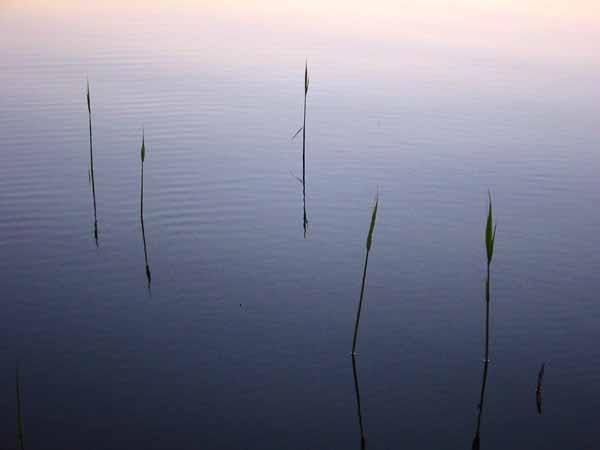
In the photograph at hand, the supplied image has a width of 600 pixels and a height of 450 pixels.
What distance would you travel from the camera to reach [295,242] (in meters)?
5.62

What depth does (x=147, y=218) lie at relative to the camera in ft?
19.1

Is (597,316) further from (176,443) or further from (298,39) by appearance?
(298,39)

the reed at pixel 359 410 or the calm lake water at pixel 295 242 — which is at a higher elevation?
the calm lake water at pixel 295 242

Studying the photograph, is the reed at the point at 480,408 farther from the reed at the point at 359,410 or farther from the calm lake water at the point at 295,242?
the reed at the point at 359,410

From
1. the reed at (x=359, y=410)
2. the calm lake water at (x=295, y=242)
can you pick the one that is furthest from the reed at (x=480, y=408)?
the reed at (x=359, y=410)

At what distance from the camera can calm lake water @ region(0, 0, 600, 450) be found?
3912mm

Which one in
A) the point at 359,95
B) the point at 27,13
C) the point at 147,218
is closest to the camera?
the point at 147,218

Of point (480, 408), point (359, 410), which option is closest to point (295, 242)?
point (359, 410)

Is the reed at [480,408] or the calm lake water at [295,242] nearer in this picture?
the reed at [480,408]

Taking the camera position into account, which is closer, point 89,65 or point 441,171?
point 441,171

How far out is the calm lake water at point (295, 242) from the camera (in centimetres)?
391

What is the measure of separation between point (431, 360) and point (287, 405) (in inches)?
28.7

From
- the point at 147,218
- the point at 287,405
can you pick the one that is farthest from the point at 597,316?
the point at 147,218

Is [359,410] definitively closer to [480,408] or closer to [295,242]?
[480,408]
